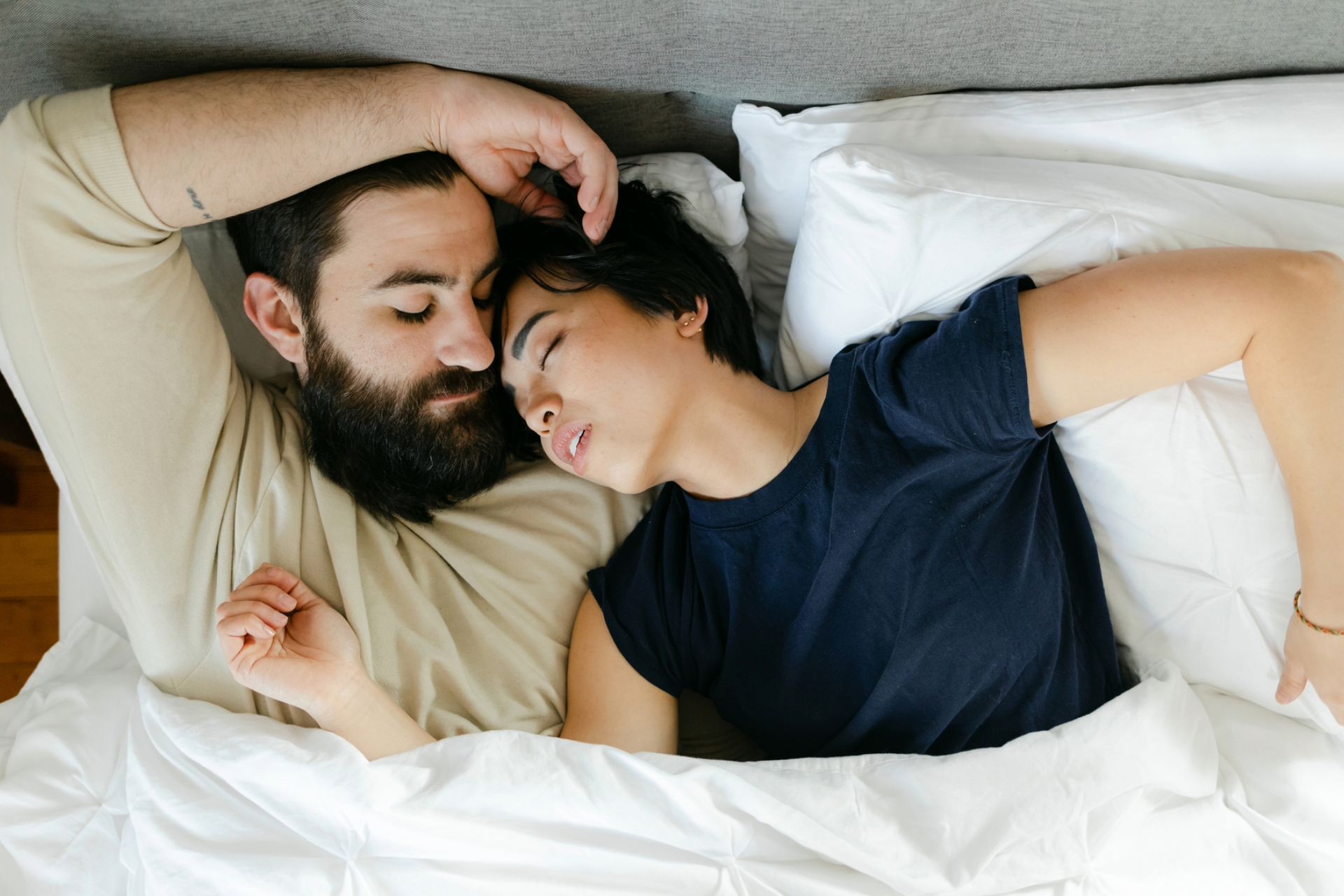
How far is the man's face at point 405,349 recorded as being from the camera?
1345 mm

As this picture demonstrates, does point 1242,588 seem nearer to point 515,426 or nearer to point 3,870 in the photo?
point 515,426

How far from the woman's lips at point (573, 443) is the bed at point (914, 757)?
1.32 feet

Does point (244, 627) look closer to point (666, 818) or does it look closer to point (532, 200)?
point (666, 818)

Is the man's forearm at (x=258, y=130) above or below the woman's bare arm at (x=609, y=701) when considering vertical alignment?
above

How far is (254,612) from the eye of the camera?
123 centimetres

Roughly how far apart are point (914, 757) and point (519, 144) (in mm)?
1079

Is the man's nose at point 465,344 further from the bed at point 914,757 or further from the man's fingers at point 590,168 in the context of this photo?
the bed at point 914,757

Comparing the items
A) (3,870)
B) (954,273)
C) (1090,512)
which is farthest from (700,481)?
(3,870)

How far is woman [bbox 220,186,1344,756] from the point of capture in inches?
45.5

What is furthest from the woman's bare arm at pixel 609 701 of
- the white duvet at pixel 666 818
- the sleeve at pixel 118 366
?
the sleeve at pixel 118 366

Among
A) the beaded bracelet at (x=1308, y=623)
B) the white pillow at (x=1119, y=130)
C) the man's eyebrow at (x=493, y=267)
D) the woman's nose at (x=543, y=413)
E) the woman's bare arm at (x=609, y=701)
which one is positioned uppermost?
the white pillow at (x=1119, y=130)

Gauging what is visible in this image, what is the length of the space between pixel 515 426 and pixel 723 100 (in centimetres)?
63

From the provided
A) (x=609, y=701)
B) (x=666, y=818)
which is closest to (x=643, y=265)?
(x=609, y=701)

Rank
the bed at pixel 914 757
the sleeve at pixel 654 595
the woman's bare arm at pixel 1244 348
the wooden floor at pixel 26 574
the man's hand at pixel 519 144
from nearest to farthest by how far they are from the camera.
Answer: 1. the woman's bare arm at pixel 1244 348
2. the bed at pixel 914 757
3. the man's hand at pixel 519 144
4. the sleeve at pixel 654 595
5. the wooden floor at pixel 26 574
